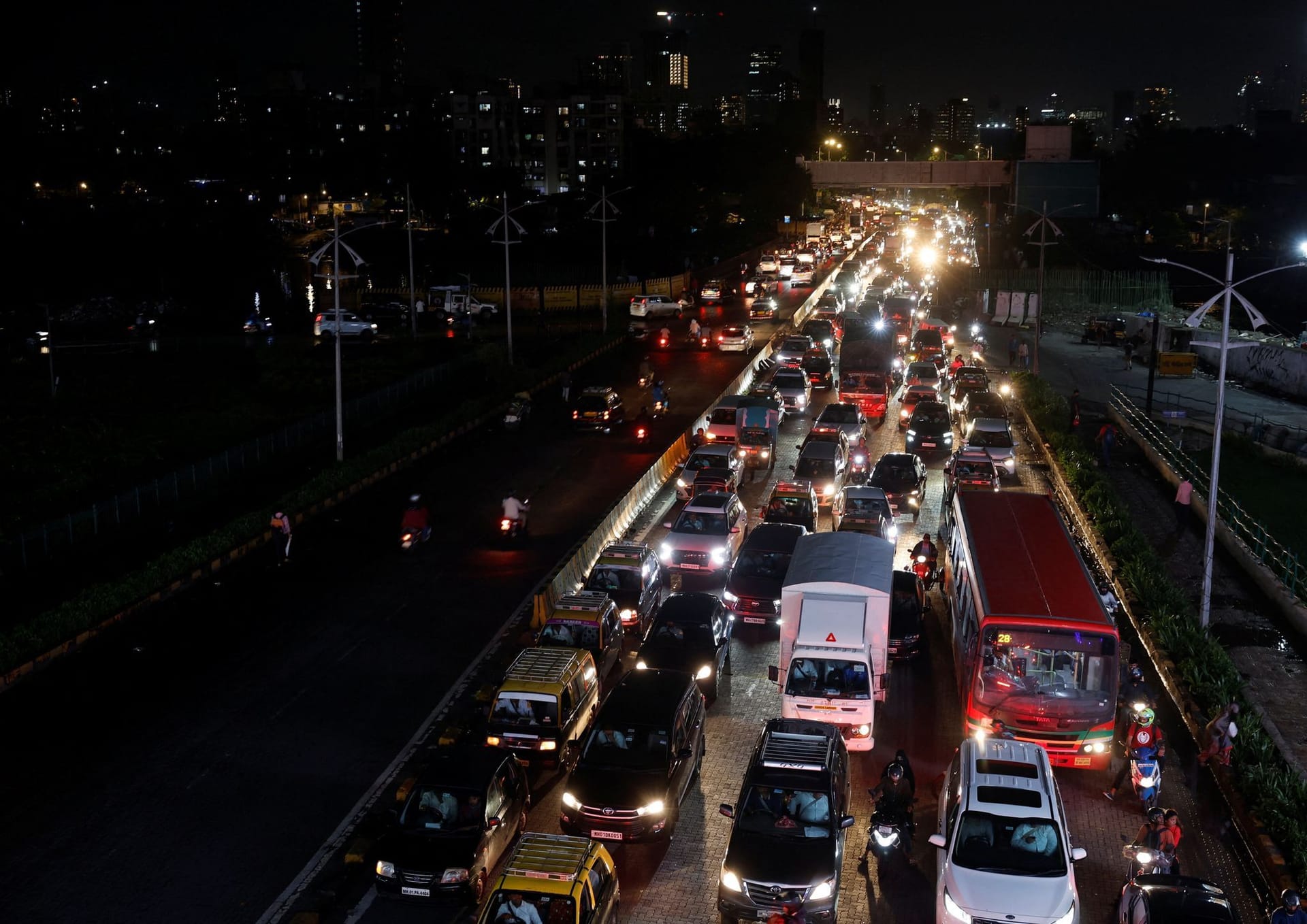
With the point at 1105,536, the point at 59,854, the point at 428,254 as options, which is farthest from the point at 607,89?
the point at 59,854

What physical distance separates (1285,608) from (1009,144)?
134 metres

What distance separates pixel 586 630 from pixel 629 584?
3.03 metres

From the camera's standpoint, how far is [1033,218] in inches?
4557

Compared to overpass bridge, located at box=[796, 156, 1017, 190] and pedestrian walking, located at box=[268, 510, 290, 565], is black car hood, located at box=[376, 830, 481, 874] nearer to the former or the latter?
pedestrian walking, located at box=[268, 510, 290, 565]

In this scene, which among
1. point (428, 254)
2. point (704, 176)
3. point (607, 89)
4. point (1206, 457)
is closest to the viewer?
point (1206, 457)

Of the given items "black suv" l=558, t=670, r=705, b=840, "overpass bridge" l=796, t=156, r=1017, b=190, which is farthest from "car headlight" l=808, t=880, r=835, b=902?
"overpass bridge" l=796, t=156, r=1017, b=190

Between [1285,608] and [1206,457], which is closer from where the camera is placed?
[1285,608]

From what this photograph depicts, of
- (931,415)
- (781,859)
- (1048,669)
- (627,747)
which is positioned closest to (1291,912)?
(781,859)

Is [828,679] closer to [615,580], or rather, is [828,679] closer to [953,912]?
[953,912]

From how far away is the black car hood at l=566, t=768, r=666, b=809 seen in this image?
14.8m

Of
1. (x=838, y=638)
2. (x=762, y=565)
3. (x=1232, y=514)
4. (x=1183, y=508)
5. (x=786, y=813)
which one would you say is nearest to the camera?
(x=786, y=813)

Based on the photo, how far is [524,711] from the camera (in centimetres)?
1712

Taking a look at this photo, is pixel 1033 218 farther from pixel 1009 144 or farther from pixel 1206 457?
pixel 1206 457

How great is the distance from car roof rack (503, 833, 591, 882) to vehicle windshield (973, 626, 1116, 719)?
6.67 meters
